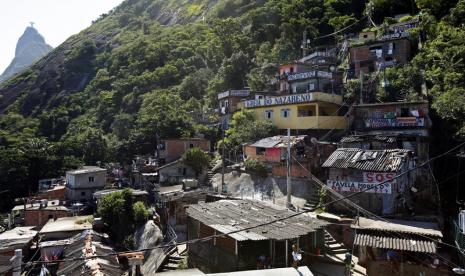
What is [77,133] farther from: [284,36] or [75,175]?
[284,36]

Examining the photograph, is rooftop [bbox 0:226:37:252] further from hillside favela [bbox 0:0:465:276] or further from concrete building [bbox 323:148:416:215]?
concrete building [bbox 323:148:416:215]

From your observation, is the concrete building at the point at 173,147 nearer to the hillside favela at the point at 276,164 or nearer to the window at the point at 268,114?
the hillside favela at the point at 276,164

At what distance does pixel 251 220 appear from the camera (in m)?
18.3

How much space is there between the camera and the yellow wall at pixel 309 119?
109ft

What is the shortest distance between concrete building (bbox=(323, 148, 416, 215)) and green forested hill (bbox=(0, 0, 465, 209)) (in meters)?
7.36

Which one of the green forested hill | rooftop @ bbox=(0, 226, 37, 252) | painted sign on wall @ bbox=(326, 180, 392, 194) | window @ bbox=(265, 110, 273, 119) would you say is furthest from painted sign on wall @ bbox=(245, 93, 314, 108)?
rooftop @ bbox=(0, 226, 37, 252)

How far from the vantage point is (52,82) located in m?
106

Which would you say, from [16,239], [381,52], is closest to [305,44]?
[381,52]

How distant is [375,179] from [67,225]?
25.7m

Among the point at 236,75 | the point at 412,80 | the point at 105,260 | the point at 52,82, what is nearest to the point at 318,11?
the point at 236,75

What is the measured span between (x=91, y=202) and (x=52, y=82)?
248 ft

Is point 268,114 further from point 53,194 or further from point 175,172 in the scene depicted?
point 53,194

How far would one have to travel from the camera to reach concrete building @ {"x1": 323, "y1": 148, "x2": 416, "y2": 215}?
2081cm

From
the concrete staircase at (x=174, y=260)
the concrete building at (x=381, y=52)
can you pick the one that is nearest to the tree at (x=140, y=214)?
the concrete staircase at (x=174, y=260)
